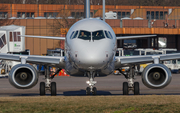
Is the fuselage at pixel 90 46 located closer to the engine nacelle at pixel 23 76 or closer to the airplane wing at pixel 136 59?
the airplane wing at pixel 136 59

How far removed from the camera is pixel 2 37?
46.6 metres

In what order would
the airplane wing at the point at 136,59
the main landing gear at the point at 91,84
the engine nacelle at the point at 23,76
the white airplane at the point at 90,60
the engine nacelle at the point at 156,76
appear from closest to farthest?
the white airplane at the point at 90,60 < the main landing gear at the point at 91,84 < the engine nacelle at the point at 23,76 < the engine nacelle at the point at 156,76 < the airplane wing at the point at 136,59

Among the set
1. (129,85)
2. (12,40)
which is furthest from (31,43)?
(129,85)

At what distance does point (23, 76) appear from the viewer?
1780 centimetres

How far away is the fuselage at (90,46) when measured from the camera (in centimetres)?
1516

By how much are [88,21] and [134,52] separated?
1303 inches

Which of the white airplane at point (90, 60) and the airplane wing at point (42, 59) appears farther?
the airplane wing at point (42, 59)

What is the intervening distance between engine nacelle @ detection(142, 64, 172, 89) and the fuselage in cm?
193

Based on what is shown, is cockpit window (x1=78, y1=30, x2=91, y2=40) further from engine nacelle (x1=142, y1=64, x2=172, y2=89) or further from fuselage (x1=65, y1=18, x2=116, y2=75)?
engine nacelle (x1=142, y1=64, x2=172, y2=89)

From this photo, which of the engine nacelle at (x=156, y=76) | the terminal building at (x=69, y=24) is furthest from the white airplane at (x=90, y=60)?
the terminal building at (x=69, y=24)

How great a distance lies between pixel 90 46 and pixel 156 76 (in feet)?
14.7

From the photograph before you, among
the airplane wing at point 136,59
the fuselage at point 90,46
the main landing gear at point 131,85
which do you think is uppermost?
the fuselage at point 90,46

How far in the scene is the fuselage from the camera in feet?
49.7

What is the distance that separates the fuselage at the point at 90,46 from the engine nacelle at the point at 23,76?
1968 millimetres
